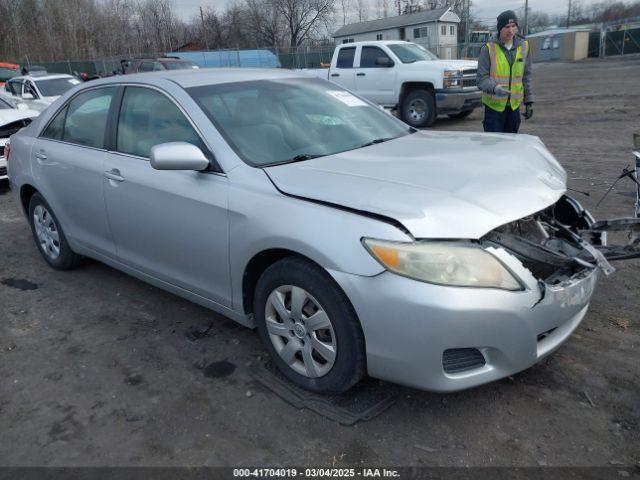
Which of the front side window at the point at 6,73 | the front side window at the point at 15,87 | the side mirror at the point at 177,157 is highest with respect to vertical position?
the front side window at the point at 6,73

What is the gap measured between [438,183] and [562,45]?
52232 mm

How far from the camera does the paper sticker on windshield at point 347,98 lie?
157 inches

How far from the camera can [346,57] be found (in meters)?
13.4

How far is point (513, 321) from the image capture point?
2.34 meters

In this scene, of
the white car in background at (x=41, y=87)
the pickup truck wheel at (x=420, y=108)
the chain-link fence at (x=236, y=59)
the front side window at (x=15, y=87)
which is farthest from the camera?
the chain-link fence at (x=236, y=59)

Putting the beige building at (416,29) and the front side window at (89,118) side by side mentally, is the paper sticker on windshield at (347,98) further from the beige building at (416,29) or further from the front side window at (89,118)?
the beige building at (416,29)

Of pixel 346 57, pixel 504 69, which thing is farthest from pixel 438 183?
pixel 346 57

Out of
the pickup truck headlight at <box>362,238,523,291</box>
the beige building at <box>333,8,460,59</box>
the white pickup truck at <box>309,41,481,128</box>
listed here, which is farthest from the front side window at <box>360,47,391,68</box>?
the beige building at <box>333,8,460,59</box>

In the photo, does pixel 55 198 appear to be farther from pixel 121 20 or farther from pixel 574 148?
pixel 121 20

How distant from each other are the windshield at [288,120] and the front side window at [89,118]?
0.95 metres

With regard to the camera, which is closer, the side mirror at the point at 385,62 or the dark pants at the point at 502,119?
the dark pants at the point at 502,119

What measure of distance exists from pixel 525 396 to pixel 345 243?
1260 millimetres

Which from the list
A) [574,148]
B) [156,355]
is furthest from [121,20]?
[156,355]

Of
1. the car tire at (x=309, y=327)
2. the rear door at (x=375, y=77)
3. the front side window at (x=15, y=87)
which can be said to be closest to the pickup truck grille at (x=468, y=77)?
the rear door at (x=375, y=77)
